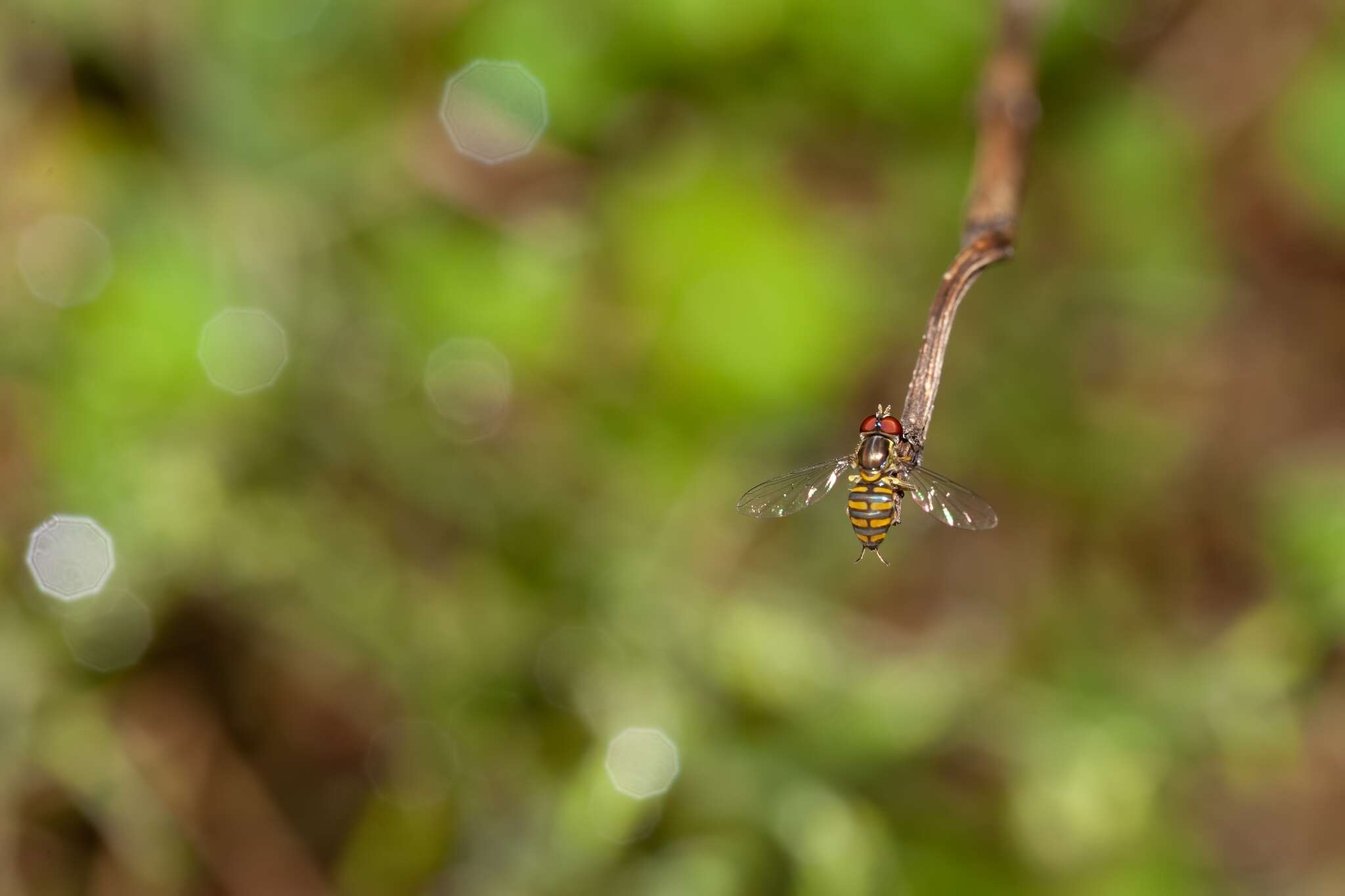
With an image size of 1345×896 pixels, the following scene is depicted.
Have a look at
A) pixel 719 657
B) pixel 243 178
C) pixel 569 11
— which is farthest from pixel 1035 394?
pixel 243 178

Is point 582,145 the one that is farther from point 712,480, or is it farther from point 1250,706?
point 1250,706

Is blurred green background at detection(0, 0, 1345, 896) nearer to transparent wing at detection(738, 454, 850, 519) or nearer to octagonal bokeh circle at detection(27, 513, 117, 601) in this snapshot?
octagonal bokeh circle at detection(27, 513, 117, 601)

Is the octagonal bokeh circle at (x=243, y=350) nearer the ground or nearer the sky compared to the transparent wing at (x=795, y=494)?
nearer the sky

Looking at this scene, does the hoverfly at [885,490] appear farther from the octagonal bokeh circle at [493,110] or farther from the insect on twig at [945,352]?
the octagonal bokeh circle at [493,110]

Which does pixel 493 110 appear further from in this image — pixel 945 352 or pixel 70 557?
pixel 945 352

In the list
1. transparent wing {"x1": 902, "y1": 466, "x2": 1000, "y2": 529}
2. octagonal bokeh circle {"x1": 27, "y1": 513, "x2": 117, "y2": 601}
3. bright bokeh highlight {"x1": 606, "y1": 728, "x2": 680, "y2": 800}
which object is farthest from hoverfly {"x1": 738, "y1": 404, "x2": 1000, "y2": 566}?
octagonal bokeh circle {"x1": 27, "y1": 513, "x2": 117, "y2": 601}

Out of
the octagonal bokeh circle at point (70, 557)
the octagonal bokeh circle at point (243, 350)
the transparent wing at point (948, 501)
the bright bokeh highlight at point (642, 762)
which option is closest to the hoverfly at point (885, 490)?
the transparent wing at point (948, 501)

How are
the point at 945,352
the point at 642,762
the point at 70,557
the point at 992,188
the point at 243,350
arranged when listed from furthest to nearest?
the point at 243,350
the point at 70,557
the point at 642,762
the point at 945,352
the point at 992,188

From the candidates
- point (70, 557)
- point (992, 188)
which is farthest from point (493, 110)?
point (992, 188)
